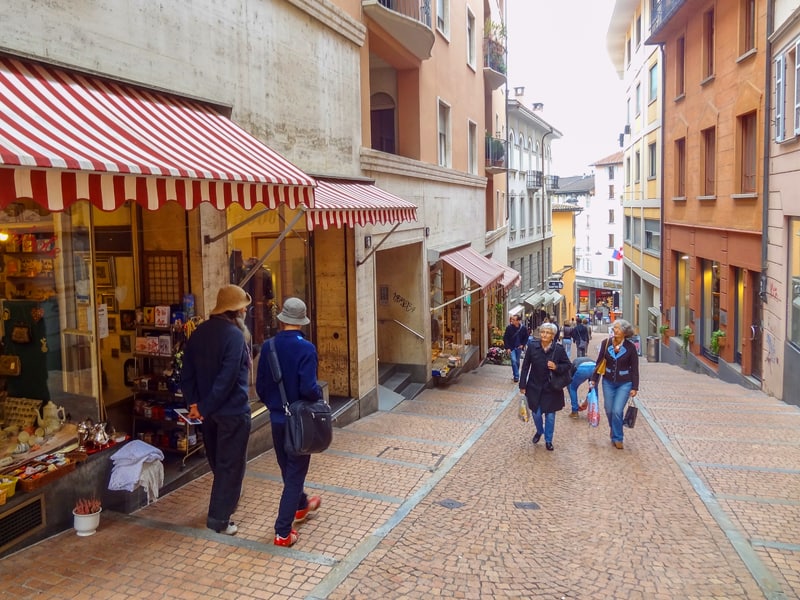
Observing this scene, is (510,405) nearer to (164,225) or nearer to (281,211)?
(281,211)

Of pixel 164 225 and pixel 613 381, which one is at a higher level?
pixel 164 225

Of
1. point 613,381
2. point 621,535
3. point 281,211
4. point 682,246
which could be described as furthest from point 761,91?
→ point 621,535

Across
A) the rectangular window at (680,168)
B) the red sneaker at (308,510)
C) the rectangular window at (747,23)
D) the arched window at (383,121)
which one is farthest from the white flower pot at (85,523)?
the rectangular window at (680,168)

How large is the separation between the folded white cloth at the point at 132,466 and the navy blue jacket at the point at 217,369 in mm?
964

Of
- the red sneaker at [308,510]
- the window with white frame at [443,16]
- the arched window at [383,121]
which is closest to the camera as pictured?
the red sneaker at [308,510]

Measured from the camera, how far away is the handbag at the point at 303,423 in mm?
5090

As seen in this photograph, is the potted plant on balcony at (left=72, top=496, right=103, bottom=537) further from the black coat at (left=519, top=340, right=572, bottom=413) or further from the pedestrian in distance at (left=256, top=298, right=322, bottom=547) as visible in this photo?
the black coat at (left=519, top=340, right=572, bottom=413)

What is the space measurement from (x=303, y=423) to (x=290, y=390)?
28 centimetres

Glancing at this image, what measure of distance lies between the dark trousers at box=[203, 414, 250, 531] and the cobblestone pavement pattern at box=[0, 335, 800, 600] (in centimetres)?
21

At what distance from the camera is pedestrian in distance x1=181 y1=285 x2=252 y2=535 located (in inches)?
209

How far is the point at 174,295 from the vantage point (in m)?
7.32

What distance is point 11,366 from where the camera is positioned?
6324mm

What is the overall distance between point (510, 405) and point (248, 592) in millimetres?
8424

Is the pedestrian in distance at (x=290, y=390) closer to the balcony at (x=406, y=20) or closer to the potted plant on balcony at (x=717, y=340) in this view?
the balcony at (x=406, y=20)
